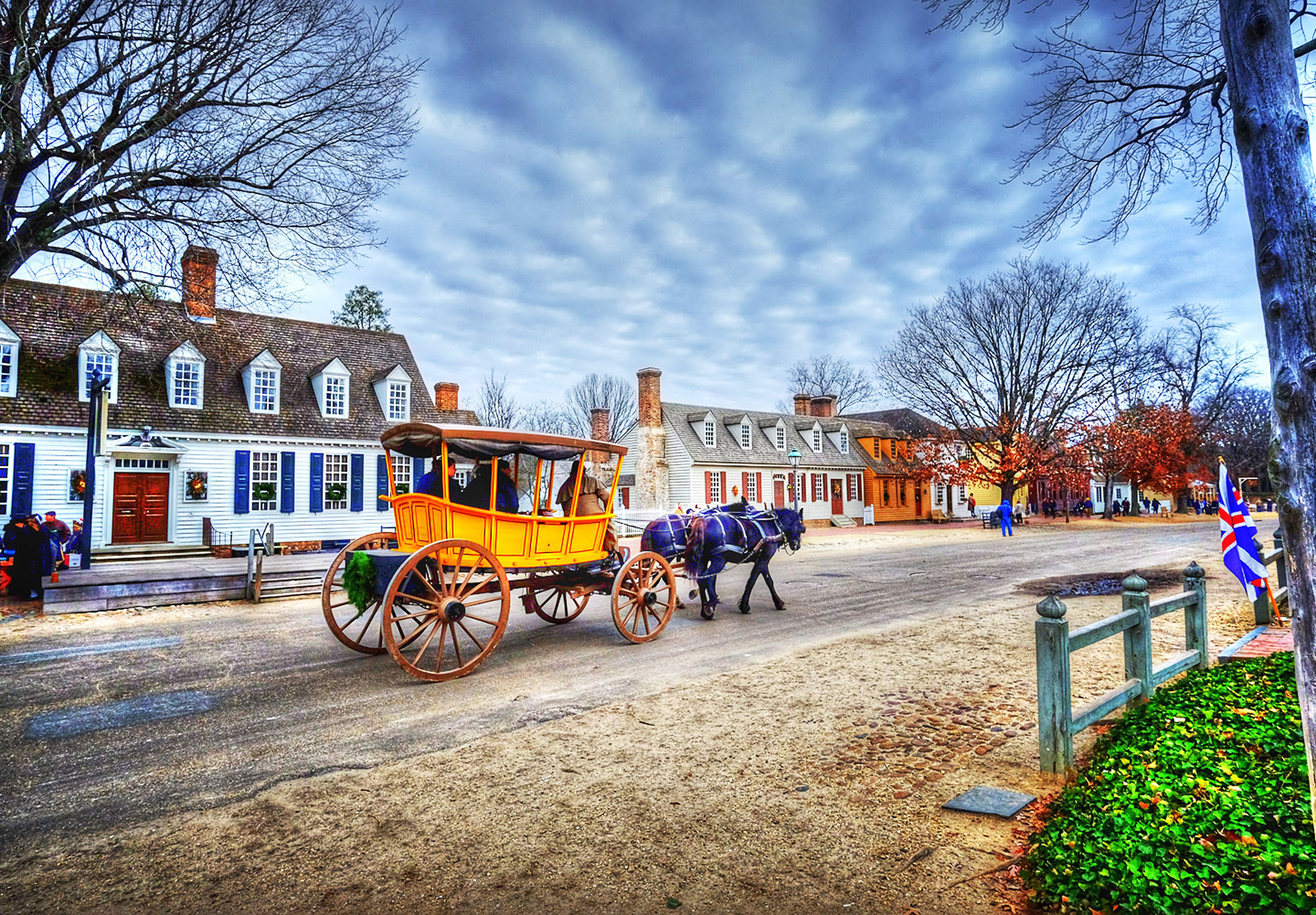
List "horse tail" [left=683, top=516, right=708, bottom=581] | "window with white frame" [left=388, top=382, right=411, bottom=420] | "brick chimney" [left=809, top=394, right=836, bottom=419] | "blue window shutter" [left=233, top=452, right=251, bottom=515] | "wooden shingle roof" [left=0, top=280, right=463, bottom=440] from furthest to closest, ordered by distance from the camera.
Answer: "brick chimney" [left=809, top=394, right=836, bottom=419] < "window with white frame" [left=388, top=382, right=411, bottom=420] < "blue window shutter" [left=233, top=452, right=251, bottom=515] < "wooden shingle roof" [left=0, top=280, right=463, bottom=440] < "horse tail" [left=683, top=516, right=708, bottom=581]

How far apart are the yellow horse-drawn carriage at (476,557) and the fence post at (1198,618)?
536 centimetres

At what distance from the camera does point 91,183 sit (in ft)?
31.7

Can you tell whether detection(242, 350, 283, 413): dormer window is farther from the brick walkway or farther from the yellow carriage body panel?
the brick walkway

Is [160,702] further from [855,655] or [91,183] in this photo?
[91,183]

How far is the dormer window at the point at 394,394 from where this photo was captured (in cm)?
2372

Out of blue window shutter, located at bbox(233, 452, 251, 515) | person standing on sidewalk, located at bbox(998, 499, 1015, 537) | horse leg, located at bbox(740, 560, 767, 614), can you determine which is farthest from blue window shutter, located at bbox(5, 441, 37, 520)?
person standing on sidewalk, located at bbox(998, 499, 1015, 537)

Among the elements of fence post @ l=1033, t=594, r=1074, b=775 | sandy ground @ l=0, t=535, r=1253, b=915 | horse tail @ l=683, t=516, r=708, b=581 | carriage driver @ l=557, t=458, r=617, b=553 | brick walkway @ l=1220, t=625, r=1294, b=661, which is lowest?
sandy ground @ l=0, t=535, r=1253, b=915

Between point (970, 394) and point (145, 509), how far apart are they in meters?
34.6

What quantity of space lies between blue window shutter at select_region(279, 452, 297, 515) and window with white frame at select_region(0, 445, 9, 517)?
6039 millimetres

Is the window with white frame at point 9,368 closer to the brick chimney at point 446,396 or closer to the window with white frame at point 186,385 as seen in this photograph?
the window with white frame at point 186,385

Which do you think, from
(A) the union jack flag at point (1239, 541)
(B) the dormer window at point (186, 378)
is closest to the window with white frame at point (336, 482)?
(B) the dormer window at point (186, 378)

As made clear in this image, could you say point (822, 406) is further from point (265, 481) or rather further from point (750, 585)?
point (750, 585)

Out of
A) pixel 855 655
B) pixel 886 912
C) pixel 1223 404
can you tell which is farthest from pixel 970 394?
pixel 886 912

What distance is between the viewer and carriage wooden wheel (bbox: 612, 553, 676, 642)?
324 inches
